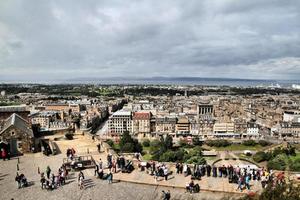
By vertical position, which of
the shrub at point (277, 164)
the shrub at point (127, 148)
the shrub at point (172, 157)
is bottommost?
the shrub at point (127, 148)

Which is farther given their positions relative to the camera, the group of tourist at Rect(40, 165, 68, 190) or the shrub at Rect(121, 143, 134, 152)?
the shrub at Rect(121, 143, 134, 152)

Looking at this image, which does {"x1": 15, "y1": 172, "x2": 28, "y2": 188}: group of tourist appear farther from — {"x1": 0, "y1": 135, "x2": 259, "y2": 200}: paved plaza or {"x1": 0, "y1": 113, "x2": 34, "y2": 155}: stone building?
{"x1": 0, "y1": 113, "x2": 34, "y2": 155}: stone building

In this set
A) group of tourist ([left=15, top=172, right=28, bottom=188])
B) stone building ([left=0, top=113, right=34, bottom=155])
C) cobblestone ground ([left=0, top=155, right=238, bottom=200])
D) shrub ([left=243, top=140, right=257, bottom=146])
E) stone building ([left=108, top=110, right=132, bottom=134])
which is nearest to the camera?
cobblestone ground ([left=0, top=155, right=238, bottom=200])

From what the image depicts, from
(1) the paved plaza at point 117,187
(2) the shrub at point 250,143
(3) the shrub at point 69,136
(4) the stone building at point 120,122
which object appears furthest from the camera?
(4) the stone building at point 120,122

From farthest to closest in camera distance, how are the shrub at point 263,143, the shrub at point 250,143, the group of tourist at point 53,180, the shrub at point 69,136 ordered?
the shrub at point 263,143
the shrub at point 250,143
the shrub at point 69,136
the group of tourist at point 53,180

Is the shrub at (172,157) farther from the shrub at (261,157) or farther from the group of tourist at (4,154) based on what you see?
the group of tourist at (4,154)

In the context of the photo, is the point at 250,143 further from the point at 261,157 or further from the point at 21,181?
the point at 21,181

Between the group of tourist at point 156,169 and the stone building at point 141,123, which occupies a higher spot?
the group of tourist at point 156,169

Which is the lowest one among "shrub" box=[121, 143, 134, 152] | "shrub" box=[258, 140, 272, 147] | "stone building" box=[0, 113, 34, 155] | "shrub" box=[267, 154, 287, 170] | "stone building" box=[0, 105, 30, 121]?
"shrub" box=[258, 140, 272, 147]

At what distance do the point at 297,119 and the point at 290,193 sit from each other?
129 meters

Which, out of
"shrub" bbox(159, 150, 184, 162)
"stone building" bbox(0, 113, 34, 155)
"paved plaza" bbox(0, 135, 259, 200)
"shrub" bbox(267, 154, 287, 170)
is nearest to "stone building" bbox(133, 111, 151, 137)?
"shrub" bbox(159, 150, 184, 162)

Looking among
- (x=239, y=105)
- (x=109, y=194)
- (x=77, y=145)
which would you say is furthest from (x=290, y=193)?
(x=239, y=105)

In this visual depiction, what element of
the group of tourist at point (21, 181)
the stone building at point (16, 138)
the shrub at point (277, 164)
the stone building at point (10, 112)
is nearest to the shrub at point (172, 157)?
the shrub at point (277, 164)

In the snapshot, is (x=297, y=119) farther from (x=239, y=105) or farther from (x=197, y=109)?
(x=239, y=105)
